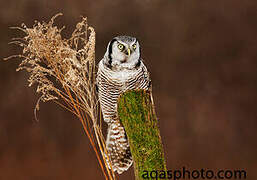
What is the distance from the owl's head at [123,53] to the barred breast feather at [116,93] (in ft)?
0.12

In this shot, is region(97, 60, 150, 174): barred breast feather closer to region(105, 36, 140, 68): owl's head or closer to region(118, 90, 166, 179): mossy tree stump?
region(105, 36, 140, 68): owl's head

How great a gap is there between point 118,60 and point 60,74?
349 millimetres

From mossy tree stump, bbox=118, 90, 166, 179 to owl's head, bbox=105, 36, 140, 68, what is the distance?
0.24m

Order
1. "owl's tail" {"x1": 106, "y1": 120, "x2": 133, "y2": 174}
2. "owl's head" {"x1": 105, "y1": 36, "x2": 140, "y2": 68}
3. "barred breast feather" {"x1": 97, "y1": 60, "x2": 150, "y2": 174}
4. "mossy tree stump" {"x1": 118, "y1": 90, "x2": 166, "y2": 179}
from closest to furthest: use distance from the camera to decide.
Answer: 1. "mossy tree stump" {"x1": 118, "y1": 90, "x2": 166, "y2": 179}
2. "owl's head" {"x1": 105, "y1": 36, "x2": 140, "y2": 68}
3. "barred breast feather" {"x1": 97, "y1": 60, "x2": 150, "y2": 174}
4. "owl's tail" {"x1": 106, "y1": 120, "x2": 133, "y2": 174}

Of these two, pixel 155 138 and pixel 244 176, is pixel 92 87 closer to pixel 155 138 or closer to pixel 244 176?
pixel 155 138

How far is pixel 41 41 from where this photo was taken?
153 centimetres

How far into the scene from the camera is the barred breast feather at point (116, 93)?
1.86 metres

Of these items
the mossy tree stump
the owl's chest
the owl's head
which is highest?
the owl's head

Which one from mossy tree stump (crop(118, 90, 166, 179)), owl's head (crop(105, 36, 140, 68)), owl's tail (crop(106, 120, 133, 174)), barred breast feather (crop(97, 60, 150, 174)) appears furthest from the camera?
owl's tail (crop(106, 120, 133, 174))

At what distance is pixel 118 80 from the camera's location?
186 cm

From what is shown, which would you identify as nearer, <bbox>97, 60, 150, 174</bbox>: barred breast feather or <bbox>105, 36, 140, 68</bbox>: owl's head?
<bbox>105, 36, 140, 68</bbox>: owl's head

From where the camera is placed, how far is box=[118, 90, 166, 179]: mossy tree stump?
1609 mm

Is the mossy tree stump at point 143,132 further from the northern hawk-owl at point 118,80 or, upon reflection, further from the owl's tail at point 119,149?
the owl's tail at point 119,149

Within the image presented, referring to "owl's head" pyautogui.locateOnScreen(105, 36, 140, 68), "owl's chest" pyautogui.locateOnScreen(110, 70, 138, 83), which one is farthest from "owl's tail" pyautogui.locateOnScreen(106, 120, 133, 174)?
"owl's head" pyautogui.locateOnScreen(105, 36, 140, 68)
